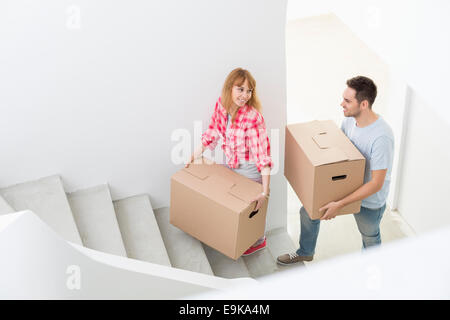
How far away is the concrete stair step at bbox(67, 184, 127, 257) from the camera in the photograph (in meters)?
2.66

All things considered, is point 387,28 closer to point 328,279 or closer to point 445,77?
point 445,77

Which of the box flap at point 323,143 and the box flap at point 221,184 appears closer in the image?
the box flap at point 323,143

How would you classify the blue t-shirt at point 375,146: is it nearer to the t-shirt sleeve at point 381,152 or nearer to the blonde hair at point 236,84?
the t-shirt sleeve at point 381,152

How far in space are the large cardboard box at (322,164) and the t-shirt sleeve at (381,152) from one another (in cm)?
6

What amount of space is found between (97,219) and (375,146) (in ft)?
5.12

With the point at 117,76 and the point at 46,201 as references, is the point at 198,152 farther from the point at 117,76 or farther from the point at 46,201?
the point at 46,201

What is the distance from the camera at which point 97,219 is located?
279cm

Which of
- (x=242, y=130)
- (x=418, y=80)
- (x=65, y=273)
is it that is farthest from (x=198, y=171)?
(x=65, y=273)

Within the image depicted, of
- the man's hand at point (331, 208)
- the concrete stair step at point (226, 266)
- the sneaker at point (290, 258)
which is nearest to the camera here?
the man's hand at point (331, 208)

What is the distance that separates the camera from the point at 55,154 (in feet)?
8.84

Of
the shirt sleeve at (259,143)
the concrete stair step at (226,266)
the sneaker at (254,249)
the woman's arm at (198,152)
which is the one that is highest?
the shirt sleeve at (259,143)

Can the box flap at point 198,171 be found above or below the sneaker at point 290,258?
above

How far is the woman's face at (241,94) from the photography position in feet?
8.02

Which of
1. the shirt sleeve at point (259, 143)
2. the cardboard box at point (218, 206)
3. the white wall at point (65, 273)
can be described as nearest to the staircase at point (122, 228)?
the cardboard box at point (218, 206)
